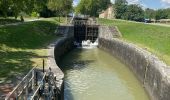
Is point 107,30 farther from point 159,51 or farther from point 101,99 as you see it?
point 101,99

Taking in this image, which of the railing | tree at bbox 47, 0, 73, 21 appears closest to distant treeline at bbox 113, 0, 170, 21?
tree at bbox 47, 0, 73, 21

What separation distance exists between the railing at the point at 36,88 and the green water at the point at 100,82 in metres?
5.11

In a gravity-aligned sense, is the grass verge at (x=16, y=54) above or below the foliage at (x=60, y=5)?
below

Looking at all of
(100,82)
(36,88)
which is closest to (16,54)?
(100,82)

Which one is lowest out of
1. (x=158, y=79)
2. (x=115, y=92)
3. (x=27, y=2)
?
(x=115, y=92)

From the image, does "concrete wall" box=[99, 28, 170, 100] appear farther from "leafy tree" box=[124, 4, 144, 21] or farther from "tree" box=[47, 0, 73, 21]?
"leafy tree" box=[124, 4, 144, 21]

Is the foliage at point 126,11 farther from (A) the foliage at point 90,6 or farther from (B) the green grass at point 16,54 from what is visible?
(B) the green grass at point 16,54

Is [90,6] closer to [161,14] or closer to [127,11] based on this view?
[127,11]

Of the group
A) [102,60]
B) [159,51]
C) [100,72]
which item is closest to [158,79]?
[159,51]

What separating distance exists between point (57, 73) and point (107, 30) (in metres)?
30.4

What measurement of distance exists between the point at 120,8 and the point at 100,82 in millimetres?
85893

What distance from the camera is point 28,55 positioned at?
21.7 meters

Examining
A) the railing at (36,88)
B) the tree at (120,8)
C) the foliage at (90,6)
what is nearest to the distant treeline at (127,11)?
the tree at (120,8)

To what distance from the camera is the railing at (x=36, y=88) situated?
1016 cm
